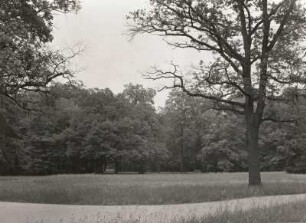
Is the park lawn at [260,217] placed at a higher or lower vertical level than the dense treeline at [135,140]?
lower

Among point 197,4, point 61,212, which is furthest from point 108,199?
point 197,4

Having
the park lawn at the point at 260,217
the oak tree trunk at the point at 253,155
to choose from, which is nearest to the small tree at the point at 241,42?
the oak tree trunk at the point at 253,155

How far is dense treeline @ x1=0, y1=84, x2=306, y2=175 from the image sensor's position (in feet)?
262

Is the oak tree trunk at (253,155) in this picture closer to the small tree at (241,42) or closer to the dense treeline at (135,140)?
the small tree at (241,42)

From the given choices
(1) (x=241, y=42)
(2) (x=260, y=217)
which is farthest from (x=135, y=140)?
(2) (x=260, y=217)

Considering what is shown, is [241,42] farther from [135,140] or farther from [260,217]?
[135,140]

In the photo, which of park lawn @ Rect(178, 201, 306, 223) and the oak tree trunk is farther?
the oak tree trunk

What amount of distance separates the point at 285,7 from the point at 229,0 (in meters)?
2.97

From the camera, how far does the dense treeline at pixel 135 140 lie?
262 ft

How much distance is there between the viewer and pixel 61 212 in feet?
51.5

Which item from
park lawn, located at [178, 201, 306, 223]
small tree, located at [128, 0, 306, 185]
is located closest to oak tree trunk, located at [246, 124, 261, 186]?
small tree, located at [128, 0, 306, 185]

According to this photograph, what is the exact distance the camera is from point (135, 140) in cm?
8538

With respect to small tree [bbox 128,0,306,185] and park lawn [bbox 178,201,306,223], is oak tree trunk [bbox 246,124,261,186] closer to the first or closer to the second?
small tree [bbox 128,0,306,185]

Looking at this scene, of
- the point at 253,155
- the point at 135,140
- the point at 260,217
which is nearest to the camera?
the point at 260,217
